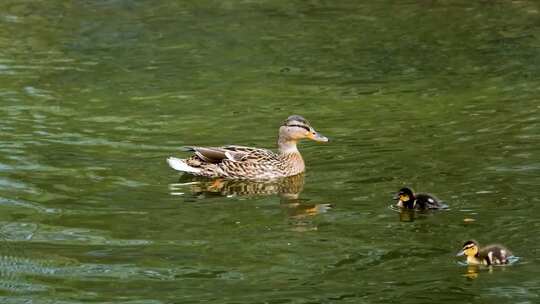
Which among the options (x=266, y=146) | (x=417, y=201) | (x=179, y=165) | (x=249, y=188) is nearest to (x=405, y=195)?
(x=417, y=201)

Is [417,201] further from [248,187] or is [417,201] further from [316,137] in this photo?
[316,137]

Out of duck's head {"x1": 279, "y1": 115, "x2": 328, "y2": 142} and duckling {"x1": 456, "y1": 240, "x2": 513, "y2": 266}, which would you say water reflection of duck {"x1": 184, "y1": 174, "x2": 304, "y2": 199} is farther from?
duckling {"x1": 456, "y1": 240, "x2": 513, "y2": 266}

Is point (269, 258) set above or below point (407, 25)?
below

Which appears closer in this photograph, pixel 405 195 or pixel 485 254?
pixel 485 254

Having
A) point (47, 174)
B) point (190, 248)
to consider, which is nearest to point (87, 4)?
point (47, 174)

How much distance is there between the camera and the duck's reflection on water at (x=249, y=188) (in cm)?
1208

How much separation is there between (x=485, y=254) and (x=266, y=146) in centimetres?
538

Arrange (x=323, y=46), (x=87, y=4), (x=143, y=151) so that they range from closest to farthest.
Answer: (x=143, y=151) < (x=323, y=46) < (x=87, y=4)

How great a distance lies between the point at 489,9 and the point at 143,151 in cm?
962

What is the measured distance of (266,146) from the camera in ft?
47.4

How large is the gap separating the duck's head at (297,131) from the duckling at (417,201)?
97.9 inches

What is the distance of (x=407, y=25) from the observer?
2098cm

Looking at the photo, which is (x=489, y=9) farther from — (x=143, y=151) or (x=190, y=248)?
(x=190, y=248)

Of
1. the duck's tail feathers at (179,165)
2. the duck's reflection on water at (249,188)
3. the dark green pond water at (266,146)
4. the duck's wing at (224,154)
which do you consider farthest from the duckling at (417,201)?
the duck's tail feathers at (179,165)
